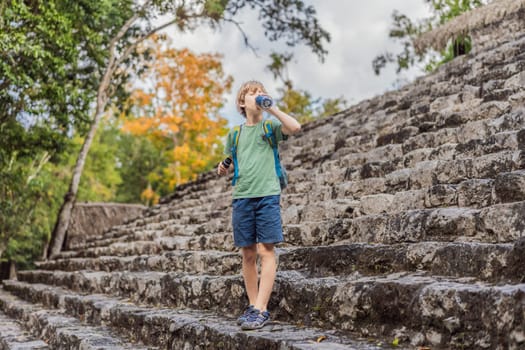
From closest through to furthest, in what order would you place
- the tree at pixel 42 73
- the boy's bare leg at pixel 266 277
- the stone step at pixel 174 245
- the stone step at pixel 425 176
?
the boy's bare leg at pixel 266 277 → the stone step at pixel 425 176 → the stone step at pixel 174 245 → the tree at pixel 42 73

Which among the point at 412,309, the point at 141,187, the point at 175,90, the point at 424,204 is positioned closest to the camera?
the point at 412,309

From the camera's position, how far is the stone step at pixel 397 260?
2.16 metres

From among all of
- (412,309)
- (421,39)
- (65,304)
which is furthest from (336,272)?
(421,39)

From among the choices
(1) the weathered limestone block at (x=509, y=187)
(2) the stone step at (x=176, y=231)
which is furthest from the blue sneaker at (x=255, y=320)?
(2) the stone step at (x=176, y=231)

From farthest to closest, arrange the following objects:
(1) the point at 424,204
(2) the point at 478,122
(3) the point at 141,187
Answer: (3) the point at 141,187 → (2) the point at 478,122 → (1) the point at 424,204

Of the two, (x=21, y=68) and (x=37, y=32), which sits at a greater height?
(x=37, y=32)

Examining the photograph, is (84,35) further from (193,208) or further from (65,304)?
(65,304)

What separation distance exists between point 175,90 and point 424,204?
1788 cm

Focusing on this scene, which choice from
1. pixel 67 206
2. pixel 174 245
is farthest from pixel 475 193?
pixel 67 206

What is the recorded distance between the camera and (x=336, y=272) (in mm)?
2951

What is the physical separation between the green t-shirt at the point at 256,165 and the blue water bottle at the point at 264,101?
0.16 meters

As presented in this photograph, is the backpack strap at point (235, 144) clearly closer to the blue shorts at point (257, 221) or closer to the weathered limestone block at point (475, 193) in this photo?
the blue shorts at point (257, 221)

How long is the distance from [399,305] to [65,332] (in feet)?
9.08

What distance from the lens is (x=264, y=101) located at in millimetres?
2863
